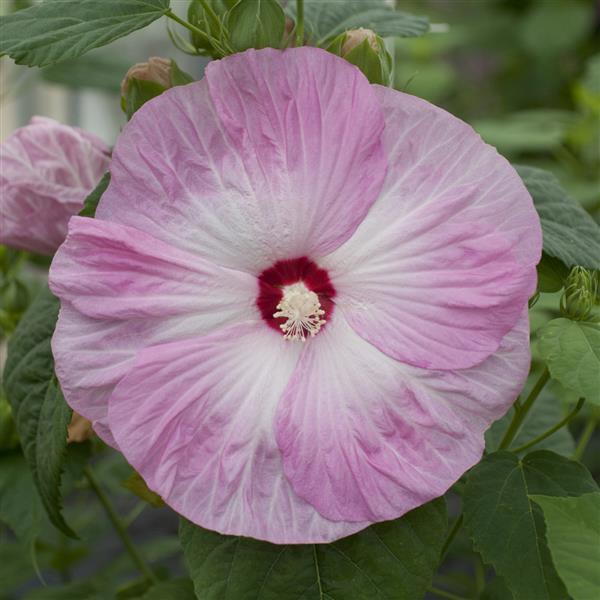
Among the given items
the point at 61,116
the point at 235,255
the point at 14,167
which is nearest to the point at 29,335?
the point at 14,167

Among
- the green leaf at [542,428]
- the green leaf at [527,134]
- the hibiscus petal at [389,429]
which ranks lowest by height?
the green leaf at [527,134]

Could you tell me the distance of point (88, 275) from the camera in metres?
0.69

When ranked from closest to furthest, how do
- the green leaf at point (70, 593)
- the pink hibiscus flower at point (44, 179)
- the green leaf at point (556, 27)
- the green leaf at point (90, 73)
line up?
the pink hibiscus flower at point (44, 179) → the green leaf at point (70, 593) → the green leaf at point (90, 73) → the green leaf at point (556, 27)

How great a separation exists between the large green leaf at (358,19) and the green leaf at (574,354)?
310mm

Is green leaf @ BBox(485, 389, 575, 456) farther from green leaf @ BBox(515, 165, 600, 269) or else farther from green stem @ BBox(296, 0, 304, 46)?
green stem @ BBox(296, 0, 304, 46)

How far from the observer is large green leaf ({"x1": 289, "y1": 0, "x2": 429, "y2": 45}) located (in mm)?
911

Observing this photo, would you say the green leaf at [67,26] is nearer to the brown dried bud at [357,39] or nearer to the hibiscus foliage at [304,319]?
the hibiscus foliage at [304,319]

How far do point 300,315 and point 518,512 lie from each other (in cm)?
24

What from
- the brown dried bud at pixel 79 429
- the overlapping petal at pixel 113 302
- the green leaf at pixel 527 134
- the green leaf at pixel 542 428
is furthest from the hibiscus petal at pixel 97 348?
the green leaf at pixel 527 134

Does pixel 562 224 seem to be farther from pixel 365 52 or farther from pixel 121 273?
pixel 121 273

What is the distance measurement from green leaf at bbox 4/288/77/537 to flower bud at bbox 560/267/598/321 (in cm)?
40

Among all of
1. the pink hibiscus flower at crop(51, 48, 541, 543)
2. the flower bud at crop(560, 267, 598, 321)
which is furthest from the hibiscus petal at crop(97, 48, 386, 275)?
the flower bud at crop(560, 267, 598, 321)

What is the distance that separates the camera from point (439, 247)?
0.69m

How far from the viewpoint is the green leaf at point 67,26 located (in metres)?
0.72
